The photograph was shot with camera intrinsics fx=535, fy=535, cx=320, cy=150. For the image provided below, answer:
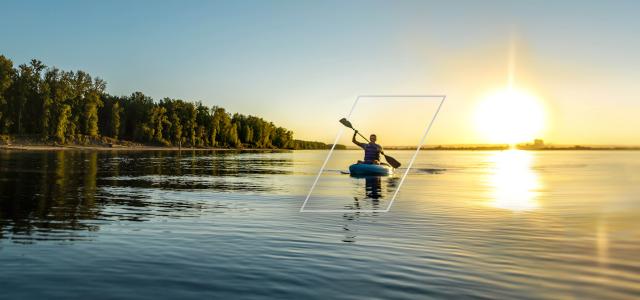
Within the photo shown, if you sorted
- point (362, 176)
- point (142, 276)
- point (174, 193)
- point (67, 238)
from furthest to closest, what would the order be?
1. point (362, 176)
2. point (174, 193)
3. point (67, 238)
4. point (142, 276)

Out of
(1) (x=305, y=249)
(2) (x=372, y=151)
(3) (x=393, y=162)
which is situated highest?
(2) (x=372, y=151)

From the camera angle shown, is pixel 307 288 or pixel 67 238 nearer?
pixel 307 288

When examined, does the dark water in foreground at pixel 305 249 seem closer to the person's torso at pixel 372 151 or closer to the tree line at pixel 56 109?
the person's torso at pixel 372 151

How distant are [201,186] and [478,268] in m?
24.4

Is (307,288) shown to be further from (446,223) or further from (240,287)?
(446,223)

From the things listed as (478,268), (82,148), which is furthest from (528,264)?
(82,148)

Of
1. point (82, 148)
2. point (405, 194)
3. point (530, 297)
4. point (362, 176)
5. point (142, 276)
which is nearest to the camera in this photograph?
point (530, 297)

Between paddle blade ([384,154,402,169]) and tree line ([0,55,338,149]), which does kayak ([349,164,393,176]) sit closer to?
paddle blade ([384,154,402,169])

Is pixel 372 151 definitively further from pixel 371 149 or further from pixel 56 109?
pixel 56 109

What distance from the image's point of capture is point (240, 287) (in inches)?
376

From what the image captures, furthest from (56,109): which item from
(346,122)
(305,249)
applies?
(305,249)

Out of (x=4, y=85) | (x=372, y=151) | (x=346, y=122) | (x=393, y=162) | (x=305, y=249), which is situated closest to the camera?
(x=305, y=249)

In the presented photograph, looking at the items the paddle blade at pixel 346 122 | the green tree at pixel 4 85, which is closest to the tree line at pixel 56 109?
the green tree at pixel 4 85

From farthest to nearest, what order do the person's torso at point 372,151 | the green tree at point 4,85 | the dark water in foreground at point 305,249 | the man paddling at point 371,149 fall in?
the green tree at point 4,85 < the person's torso at point 372,151 < the man paddling at point 371,149 < the dark water in foreground at point 305,249
